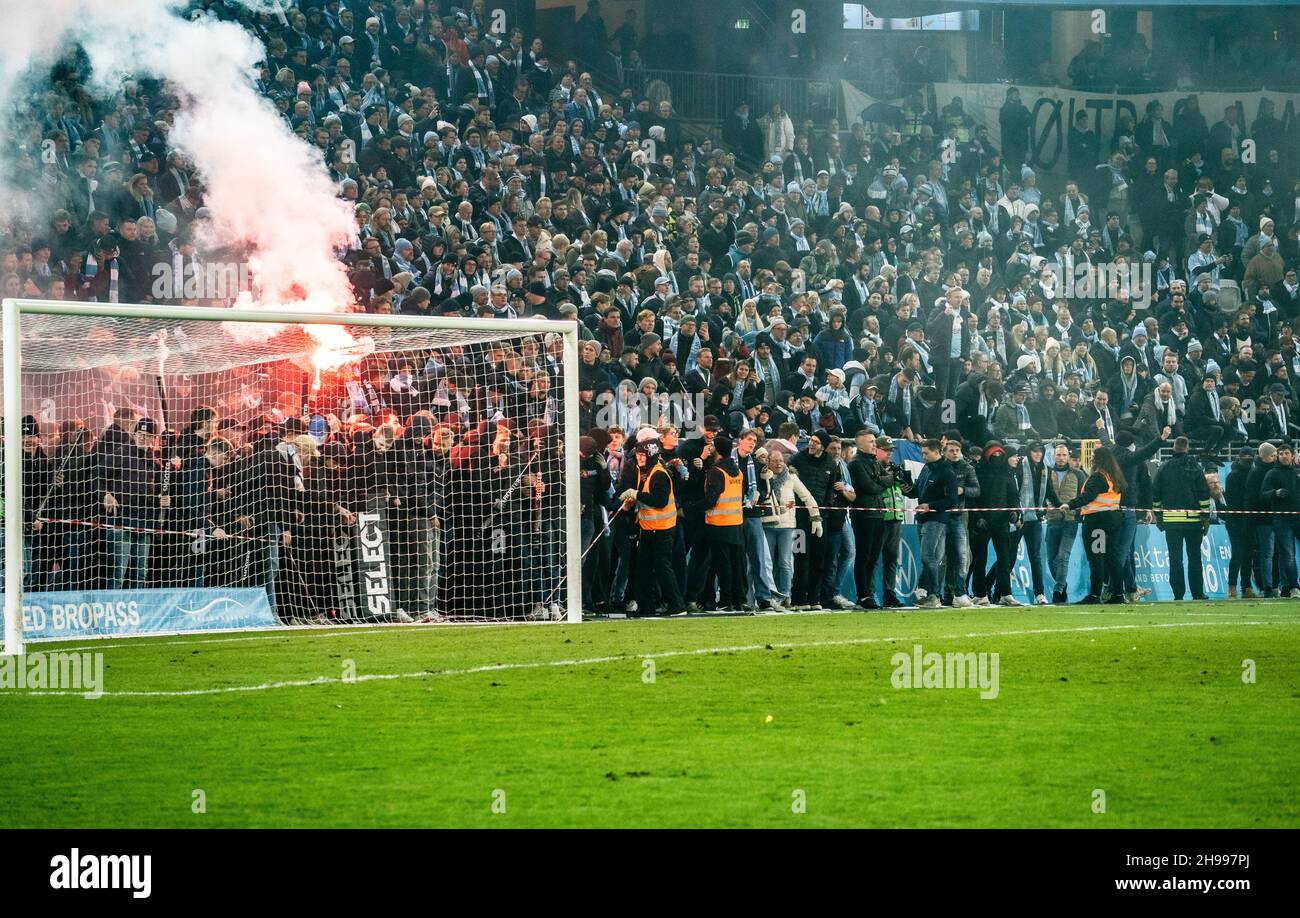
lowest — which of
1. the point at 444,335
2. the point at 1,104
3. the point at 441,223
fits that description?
the point at 444,335

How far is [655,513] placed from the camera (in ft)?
48.0

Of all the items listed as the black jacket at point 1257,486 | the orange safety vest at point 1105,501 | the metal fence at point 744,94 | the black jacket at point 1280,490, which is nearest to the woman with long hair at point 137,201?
the orange safety vest at point 1105,501

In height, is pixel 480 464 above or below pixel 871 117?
below

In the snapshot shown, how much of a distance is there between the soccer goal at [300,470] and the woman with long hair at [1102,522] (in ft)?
18.0

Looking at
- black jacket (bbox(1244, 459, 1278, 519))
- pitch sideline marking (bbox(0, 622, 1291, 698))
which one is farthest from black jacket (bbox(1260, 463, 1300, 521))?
pitch sideline marking (bbox(0, 622, 1291, 698))

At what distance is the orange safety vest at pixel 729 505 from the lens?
584 inches

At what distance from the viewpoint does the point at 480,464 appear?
47.2ft

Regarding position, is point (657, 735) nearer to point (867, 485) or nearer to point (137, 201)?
point (867, 485)

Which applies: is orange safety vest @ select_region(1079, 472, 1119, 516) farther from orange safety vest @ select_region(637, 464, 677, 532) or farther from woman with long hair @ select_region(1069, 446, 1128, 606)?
orange safety vest @ select_region(637, 464, 677, 532)

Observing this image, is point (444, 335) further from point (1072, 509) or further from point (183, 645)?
point (1072, 509)

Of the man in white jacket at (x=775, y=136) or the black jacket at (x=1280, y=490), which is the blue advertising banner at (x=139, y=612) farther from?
the man in white jacket at (x=775, y=136)

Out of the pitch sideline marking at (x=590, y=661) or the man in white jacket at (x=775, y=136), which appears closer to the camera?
the pitch sideline marking at (x=590, y=661)

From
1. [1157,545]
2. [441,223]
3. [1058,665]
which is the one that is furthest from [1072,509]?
[441,223]

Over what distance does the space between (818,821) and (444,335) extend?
8594 mm
